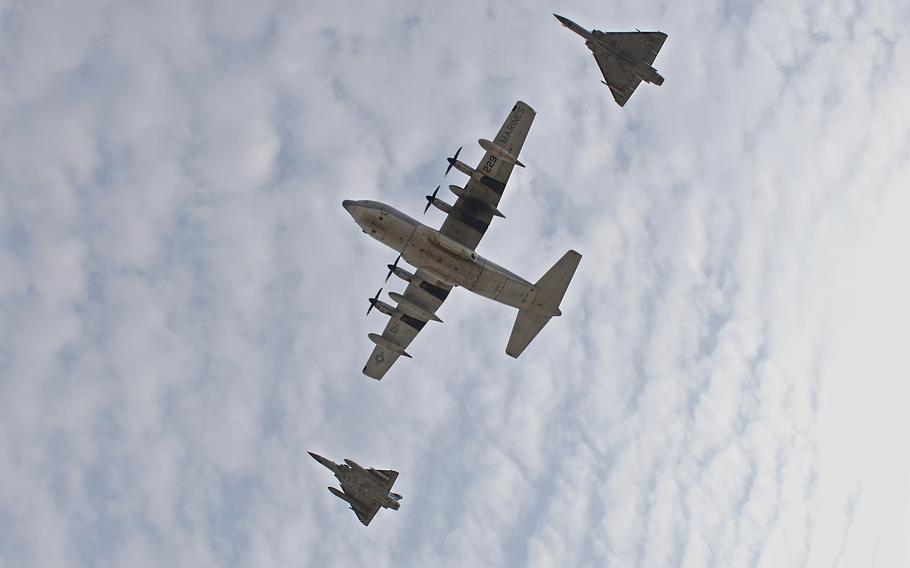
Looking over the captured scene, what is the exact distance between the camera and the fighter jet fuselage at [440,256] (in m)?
45.2

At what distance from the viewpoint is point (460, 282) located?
4719 cm

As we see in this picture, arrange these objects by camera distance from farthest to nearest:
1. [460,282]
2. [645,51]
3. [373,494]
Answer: [373,494] → [460,282] → [645,51]

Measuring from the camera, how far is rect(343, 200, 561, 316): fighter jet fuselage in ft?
148

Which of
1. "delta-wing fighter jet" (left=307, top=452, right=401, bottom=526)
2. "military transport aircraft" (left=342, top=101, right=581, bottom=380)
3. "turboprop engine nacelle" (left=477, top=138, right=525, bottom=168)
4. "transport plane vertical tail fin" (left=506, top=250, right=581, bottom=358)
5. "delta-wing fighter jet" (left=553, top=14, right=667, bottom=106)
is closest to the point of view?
"delta-wing fighter jet" (left=553, top=14, right=667, bottom=106)

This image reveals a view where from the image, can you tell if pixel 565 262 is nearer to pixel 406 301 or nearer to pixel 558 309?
pixel 558 309

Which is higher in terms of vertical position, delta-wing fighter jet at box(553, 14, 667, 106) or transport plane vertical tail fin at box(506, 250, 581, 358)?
delta-wing fighter jet at box(553, 14, 667, 106)

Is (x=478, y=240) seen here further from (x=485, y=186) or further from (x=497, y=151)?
(x=497, y=151)

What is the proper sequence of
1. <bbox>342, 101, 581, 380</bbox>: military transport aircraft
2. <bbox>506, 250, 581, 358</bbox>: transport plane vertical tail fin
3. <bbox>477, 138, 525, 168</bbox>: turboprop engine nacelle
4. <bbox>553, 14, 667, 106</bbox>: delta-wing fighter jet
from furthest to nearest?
<bbox>506, 250, 581, 358</bbox>: transport plane vertical tail fin
<bbox>342, 101, 581, 380</bbox>: military transport aircraft
<bbox>477, 138, 525, 168</bbox>: turboprop engine nacelle
<bbox>553, 14, 667, 106</bbox>: delta-wing fighter jet

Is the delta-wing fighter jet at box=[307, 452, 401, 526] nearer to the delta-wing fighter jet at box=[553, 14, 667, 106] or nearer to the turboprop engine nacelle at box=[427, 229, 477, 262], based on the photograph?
the turboprop engine nacelle at box=[427, 229, 477, 262]

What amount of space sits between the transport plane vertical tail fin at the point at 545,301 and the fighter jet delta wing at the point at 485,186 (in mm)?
5110

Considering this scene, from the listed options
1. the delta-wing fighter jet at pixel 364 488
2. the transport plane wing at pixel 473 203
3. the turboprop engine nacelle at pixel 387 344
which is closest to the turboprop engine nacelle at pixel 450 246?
the transport plane wing at pixel 473 203

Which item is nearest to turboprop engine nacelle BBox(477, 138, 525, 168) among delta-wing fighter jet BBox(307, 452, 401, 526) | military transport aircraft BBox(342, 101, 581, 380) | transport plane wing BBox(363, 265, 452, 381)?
military transport aircraft BBox(342, 101, 581, 380)

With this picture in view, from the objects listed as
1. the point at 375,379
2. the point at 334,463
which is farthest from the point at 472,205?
the point at 334,463

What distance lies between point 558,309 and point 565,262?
3.14 metres
